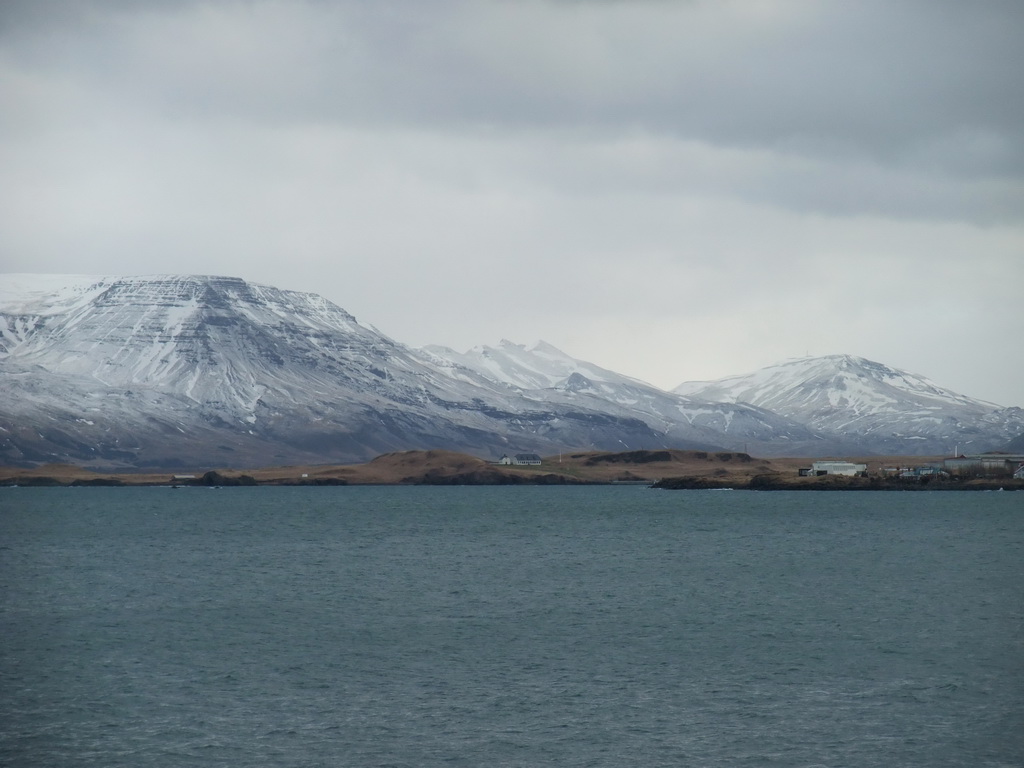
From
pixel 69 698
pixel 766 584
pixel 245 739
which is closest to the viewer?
pixel 245 739

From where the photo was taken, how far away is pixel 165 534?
129 meters

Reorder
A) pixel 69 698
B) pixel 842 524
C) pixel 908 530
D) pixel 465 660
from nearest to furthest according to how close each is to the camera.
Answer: pixel 69 698 → pixel 465 660 → pixel 908 530 → pixel 842 524

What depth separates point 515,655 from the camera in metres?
53.9

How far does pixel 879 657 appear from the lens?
175 feet

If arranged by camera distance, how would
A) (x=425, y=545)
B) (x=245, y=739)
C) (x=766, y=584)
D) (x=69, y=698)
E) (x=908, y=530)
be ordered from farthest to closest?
(x=908, y=530), (x=425, y=545), (x=766, y=584), (x=69, y=698), (x=245, y=739)

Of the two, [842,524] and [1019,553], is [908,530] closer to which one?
[842,524]

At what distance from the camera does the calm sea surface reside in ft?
131

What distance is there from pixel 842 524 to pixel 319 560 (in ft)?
210

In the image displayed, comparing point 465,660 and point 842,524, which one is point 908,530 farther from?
point 465,660

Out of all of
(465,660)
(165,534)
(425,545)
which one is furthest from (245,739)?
(165,534)

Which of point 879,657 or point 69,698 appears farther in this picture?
point 879,657

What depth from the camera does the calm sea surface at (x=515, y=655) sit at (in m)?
39.8

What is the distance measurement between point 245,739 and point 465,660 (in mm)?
13703

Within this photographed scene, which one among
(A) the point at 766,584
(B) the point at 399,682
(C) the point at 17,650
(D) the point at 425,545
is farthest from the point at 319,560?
(B) the point at 399,682
